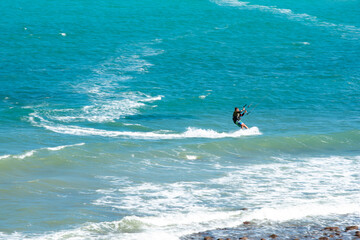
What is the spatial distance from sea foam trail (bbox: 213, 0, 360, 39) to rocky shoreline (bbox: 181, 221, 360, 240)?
203ft

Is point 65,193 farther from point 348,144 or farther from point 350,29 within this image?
point 350,29

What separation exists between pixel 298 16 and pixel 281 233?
75.5 m

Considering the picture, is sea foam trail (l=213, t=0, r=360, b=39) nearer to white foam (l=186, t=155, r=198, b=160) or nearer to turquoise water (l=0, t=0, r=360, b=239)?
turquoise water (l=0, t=0, r=360, b=239)

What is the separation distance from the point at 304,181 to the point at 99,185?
11.1 m

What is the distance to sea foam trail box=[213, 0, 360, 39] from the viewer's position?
8294 cm

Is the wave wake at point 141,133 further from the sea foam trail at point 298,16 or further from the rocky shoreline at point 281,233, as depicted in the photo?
the sea foam trail at point 298,16

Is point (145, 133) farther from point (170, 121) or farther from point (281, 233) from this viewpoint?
point (281, 233)

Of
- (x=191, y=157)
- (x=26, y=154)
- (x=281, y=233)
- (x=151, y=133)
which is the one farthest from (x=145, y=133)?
(x=281, y=233)

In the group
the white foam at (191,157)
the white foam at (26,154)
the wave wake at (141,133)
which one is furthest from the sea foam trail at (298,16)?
the white foam at (26,154)

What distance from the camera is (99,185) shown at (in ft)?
91.0

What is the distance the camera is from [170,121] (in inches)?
1692

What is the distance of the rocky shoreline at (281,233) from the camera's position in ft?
67.6

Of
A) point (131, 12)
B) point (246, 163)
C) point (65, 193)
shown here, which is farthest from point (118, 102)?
point (131, 12)

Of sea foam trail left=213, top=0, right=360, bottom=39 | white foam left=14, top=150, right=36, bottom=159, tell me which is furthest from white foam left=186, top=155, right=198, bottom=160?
sea foam trail left=213, top=0, right=360, bottom=39
